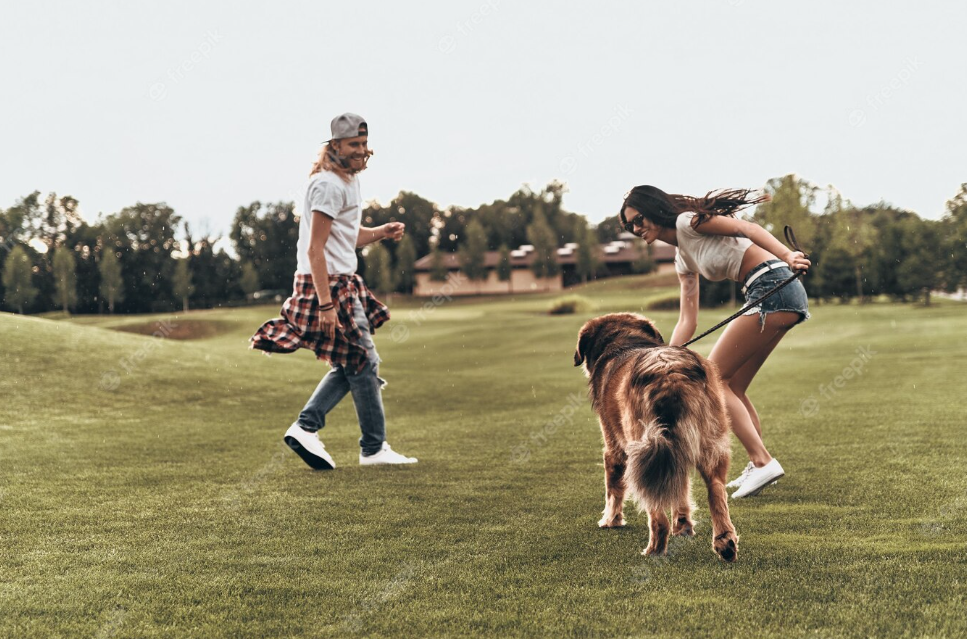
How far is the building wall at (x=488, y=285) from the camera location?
229 feet

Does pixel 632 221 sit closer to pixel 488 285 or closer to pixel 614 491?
pixel 614 491

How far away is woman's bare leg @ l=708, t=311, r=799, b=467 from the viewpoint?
483 centimetres

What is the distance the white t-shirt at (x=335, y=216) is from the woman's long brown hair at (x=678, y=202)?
2.13m

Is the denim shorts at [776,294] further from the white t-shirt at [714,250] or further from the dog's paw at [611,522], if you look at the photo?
the dog's paw at [611,522]

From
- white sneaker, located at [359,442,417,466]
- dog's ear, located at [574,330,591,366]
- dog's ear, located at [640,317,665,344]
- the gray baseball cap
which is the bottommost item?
white sneaker, located at [359,442,417,466]

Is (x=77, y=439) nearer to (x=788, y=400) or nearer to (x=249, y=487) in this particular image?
(x=249, y=487)

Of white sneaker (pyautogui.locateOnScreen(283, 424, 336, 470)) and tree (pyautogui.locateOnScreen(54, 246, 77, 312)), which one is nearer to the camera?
white sneaker (pyautogui.locateOnScreen(283, 424, 336, 470))

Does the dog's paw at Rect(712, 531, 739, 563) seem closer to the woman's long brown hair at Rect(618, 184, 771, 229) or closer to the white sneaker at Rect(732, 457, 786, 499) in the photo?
the white sneaker at Rect(732, 457, 786, 499)

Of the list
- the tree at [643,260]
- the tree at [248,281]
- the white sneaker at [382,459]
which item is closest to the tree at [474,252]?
the tree at [643,260]

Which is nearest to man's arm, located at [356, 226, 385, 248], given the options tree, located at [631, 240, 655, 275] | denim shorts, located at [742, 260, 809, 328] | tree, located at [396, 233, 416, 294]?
denim shorts, located at [742, 260, 809, 328]

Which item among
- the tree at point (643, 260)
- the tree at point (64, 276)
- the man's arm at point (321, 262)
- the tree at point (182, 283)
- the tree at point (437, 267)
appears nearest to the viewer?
the man's arm at point (321, 262)

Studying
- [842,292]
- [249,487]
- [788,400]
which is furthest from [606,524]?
[842,292]

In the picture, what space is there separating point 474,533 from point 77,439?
547cm

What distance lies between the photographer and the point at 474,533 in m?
4.13
